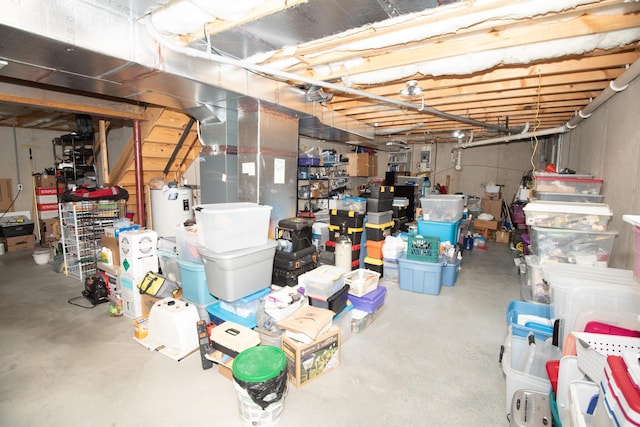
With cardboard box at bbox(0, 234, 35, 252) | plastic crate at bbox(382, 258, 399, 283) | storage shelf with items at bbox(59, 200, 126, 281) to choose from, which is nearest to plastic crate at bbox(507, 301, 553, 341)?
plastic crate at bbox(382, 258, 399, 283)

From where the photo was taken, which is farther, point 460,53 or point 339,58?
point 339,58

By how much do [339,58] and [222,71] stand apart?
1.07m

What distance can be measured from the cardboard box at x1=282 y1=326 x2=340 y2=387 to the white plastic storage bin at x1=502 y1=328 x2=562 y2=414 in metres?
1.15

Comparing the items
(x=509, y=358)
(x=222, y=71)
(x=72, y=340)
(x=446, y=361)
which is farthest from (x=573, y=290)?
(x=72, y=340)

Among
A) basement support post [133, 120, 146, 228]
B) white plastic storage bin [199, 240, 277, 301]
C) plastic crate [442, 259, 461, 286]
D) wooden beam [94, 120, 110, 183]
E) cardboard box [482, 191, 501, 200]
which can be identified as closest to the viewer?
white plastic storage bin [199, 240, 277, 301]

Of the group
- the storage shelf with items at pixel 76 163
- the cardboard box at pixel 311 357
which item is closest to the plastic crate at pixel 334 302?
the cardboard box at pixel 311 357

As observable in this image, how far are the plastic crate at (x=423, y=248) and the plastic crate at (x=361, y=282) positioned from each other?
0.94 meters

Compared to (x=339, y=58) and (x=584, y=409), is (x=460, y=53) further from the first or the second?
(x=584, y=409)

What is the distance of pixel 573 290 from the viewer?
1772 millimetres

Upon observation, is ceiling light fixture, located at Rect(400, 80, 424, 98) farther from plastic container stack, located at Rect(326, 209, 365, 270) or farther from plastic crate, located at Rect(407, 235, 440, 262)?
plastic crate, located at Rect(407, 235, 440, 262)

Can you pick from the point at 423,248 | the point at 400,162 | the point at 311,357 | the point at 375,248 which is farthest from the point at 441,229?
the point at 400,162

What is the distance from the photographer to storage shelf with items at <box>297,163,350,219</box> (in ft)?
20.2

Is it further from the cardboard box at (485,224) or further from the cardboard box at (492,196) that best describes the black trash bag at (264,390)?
the cardboard box at (492,196)

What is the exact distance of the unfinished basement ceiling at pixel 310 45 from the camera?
1.67 metres
